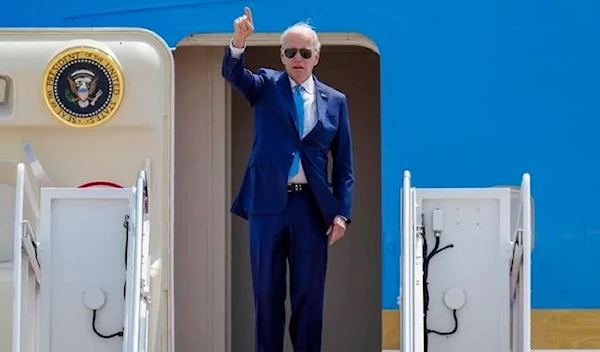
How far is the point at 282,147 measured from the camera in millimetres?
3537

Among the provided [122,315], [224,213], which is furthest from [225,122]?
[122,315]

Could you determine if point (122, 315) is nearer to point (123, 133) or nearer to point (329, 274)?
point (123, 133)

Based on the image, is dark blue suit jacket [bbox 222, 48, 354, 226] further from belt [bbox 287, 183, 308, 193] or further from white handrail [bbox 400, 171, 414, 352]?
white handrail [bbox 400, 171, 414, 352]

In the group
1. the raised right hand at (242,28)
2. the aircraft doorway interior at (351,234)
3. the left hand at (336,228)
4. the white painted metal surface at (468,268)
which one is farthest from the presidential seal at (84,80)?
the aircraft doorway interior at (351,234)

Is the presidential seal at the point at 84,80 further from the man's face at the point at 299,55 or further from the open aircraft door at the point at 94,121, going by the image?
the man's face at the point at 299,55

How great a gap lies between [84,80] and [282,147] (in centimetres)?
92

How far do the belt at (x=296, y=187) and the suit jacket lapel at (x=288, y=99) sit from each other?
178 millimetres

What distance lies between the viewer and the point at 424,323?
3424 millimetres

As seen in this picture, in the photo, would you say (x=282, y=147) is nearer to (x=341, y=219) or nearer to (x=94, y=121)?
(x=341, y=219)

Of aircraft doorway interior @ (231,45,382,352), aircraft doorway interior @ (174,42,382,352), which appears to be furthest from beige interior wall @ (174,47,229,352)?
aircraft doorway interior @ (231,45,382,352)

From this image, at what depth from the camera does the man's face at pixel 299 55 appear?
136 inches

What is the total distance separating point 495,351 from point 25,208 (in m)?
1.70

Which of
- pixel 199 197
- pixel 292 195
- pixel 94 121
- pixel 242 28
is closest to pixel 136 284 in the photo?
pixel 292 195

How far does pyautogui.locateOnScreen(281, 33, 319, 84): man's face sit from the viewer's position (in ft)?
11.3
